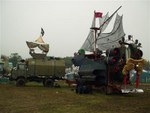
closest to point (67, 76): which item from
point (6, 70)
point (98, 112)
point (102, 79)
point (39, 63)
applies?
point (39, 63)

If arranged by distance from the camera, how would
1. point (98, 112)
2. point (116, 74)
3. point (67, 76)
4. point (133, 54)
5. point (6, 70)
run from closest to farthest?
point (98, 112) < point (133, 54) < point (116, 74) < point (67, 76) < point (6, 70)

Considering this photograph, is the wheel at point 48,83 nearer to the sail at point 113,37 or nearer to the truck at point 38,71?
the truck at point 38,71

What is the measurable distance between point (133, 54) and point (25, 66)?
55.5 feet

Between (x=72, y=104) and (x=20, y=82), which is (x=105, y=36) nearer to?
(x=20, y=82)

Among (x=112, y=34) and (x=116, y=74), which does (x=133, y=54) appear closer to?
(x=116, y=74)

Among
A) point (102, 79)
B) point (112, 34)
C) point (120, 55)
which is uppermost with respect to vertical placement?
point (112, 34)

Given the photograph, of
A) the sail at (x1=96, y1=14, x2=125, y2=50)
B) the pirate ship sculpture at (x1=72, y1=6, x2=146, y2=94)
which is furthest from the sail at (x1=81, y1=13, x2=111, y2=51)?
the pirate ship sculpture at (x1=72, y1=6, x2=146, y2=94)

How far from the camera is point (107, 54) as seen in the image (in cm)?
2494

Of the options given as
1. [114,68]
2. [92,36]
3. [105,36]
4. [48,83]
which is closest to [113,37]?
[105,36]

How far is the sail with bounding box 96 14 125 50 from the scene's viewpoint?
34.1m

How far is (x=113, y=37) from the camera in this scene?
3584cm

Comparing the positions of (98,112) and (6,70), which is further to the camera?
(6,70)

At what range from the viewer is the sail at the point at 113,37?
3412cm

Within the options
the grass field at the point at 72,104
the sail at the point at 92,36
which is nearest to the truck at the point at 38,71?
the sail at the point at 92,36
